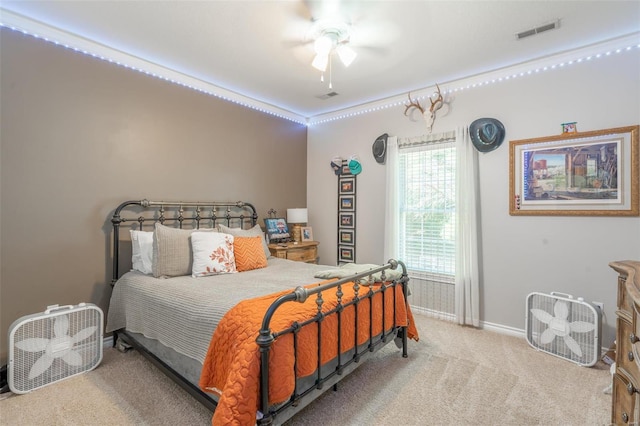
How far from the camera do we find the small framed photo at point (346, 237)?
437 cm

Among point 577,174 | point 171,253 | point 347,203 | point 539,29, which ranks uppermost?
point 539,29

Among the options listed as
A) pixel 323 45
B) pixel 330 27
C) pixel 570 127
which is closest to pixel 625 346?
pixel 570 127

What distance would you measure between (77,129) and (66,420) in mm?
2227

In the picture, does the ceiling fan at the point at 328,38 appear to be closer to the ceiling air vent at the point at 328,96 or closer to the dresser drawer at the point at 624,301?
the ceiling air vent at the point at 328,96

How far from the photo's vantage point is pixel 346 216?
14.5ft

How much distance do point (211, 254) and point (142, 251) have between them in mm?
621

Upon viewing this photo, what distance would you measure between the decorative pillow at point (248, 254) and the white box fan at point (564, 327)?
8.68ft

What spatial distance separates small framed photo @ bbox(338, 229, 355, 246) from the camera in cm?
437

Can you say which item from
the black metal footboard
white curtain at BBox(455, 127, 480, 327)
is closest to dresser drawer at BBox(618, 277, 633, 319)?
the black metal footboard

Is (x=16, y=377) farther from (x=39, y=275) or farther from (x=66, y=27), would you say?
(x=66, y=27)

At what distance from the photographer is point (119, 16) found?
2350mm

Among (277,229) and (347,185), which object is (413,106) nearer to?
(347,185)

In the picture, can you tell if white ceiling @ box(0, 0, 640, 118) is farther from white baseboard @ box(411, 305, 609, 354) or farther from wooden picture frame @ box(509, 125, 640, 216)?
white baseboard @ box(411, 305, 609, 354)

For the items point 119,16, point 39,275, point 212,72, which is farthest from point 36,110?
point 212,72
